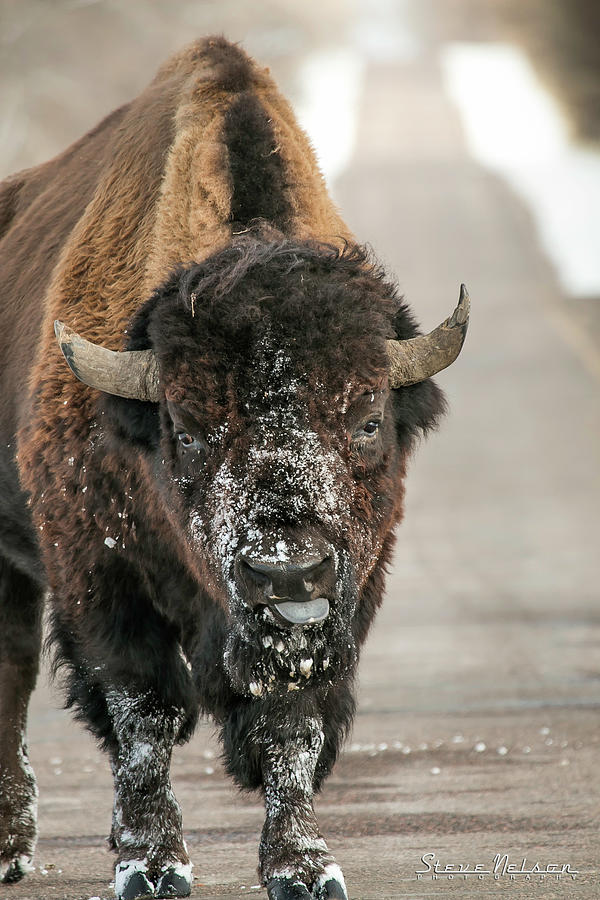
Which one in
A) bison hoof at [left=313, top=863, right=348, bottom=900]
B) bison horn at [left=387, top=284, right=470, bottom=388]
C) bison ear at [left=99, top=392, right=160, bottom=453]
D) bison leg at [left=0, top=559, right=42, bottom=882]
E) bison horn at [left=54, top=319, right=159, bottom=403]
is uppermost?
bison horn at [left=387, top=284, right=470, bottom=388]

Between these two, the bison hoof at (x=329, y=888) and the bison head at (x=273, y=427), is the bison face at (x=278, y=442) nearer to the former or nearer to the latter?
the bison head at (x=273, y=427)

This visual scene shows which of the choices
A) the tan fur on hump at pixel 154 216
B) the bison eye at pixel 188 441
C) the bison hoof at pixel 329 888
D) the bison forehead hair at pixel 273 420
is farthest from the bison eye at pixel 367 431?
the bison hoof at pixel 329 888

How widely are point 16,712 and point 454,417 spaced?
15.1 meters

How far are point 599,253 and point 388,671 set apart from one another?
1980 centimetres

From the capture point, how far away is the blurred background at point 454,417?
20.8ft

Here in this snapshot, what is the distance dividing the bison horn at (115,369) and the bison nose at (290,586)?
926mm

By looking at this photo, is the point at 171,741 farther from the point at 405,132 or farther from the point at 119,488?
the point at 405,132

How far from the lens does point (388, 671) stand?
10406 millimetres

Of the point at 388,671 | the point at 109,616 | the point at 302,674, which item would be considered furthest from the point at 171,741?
the point at 388,671

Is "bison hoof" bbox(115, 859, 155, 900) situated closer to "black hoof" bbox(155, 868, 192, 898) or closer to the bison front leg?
"black hoof" bbox(155, 868, 192, 898)

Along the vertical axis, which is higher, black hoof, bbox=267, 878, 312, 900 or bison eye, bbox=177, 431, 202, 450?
bison eye, bbox=177, 431, 202, 450

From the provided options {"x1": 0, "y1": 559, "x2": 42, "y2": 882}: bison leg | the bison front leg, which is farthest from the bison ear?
{"x1": 0, "y1": 559, "x2": 42, "y2": 882}: bison leg

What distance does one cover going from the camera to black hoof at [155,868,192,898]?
16.0ft

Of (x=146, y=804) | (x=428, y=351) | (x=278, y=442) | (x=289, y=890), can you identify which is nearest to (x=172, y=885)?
(x=146, y=804)
